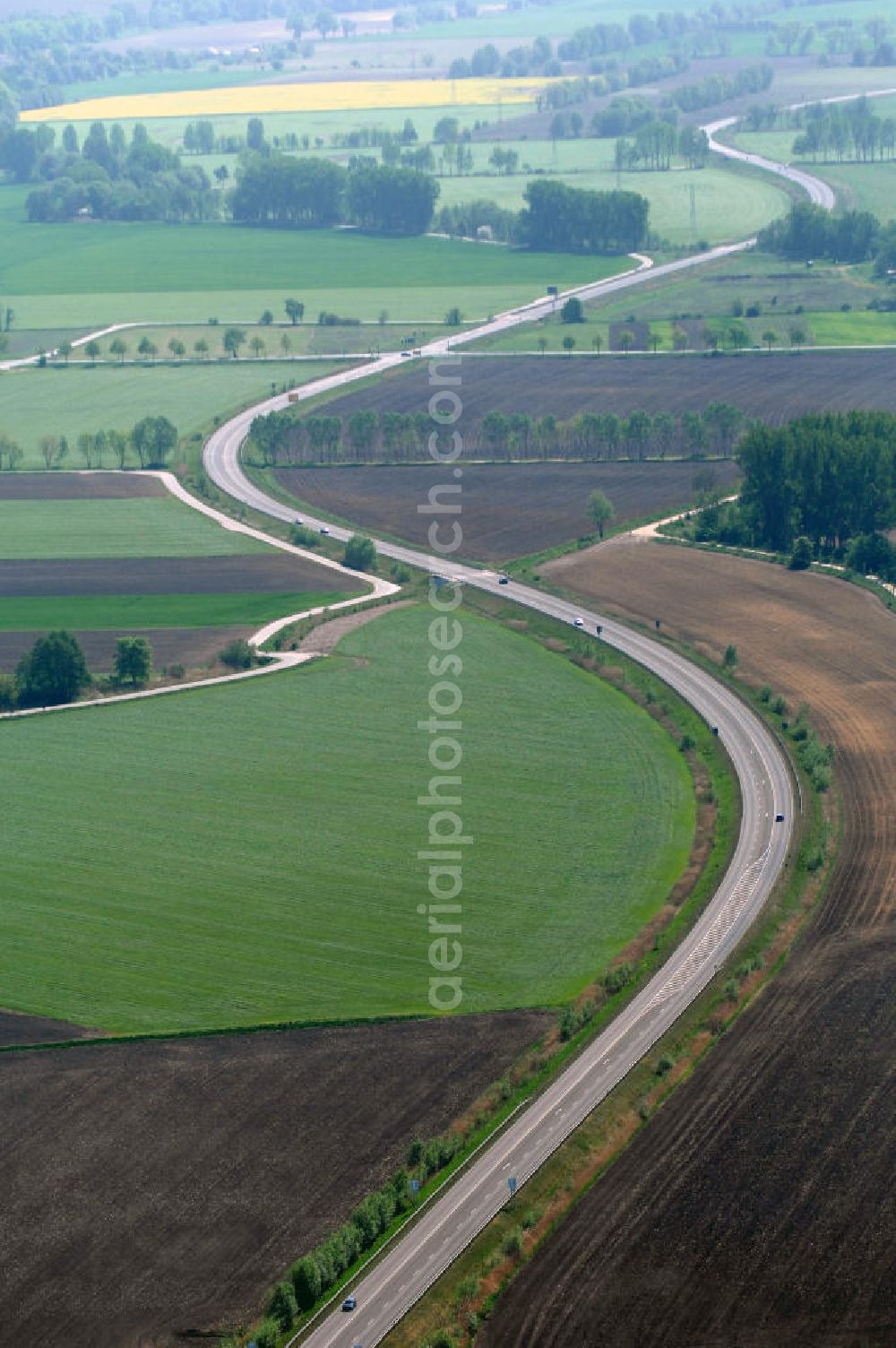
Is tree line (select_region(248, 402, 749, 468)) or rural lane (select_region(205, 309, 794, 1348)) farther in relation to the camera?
tree line (select_region(248, 402, 749, 468))

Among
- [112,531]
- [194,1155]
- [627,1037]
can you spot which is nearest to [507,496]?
[112,531]

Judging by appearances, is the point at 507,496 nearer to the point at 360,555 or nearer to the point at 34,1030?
the point at 360,555

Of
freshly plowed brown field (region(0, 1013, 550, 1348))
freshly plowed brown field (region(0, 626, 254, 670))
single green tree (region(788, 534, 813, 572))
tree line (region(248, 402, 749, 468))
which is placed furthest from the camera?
tree line (region(248, 402, 749, 468))

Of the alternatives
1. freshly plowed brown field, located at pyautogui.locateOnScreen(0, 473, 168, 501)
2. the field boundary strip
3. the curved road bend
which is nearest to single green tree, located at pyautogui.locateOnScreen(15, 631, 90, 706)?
the field boundary strip

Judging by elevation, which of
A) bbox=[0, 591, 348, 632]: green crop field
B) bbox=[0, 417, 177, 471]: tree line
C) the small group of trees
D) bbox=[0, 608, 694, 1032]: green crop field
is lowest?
bbox=[0, 608, 694, 1032]: green crop field

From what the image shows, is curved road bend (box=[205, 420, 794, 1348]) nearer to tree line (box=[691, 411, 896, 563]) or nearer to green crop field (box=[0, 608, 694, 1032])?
green crop field (box=[0, 608, 694, 1032])

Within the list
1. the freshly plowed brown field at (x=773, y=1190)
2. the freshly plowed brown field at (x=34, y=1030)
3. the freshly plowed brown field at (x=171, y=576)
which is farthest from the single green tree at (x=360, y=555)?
the freshly plowed brown field at (x=34, y=1030)

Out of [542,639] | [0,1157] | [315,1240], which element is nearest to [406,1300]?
[315,1240]

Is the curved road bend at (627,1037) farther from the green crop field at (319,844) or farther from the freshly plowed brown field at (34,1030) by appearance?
the freshly plowed brown field at (34,1030)
